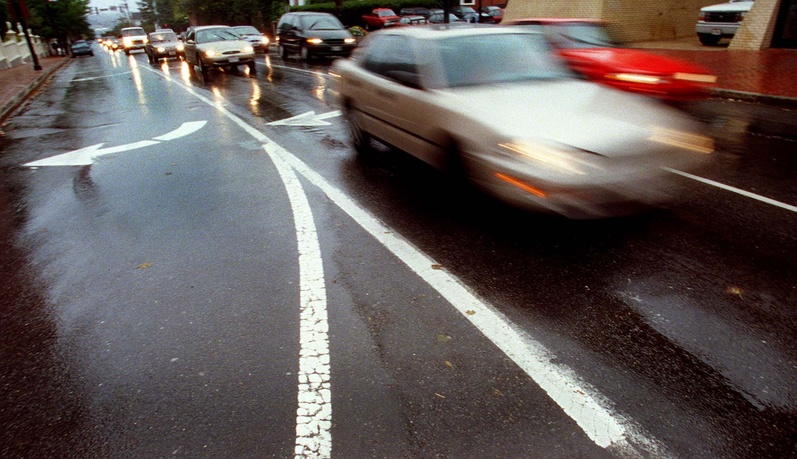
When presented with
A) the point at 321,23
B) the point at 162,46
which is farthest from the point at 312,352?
the point at 162,46

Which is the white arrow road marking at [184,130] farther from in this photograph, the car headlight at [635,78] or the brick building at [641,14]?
the brick building at [641,14]

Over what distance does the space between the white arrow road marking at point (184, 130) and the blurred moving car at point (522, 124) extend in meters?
4.42

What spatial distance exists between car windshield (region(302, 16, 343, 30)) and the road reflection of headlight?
18.8m

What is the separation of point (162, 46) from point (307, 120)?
2215 centimetres

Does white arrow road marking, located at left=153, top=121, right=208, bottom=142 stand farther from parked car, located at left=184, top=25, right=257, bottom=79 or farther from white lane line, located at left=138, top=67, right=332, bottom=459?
parked car, located at left=184, top=25, right=257, bottom=79

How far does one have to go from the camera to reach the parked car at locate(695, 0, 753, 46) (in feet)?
55.6

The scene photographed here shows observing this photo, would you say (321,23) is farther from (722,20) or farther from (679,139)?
(679,139)

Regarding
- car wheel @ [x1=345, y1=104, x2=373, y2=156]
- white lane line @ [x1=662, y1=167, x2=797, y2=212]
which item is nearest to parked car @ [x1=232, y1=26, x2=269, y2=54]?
car wheel @ [x1=345, y1=104, x2=373, y2=156]

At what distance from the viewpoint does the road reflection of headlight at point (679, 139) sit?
4387 millimetres

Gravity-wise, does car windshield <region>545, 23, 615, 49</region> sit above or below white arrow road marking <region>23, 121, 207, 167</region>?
above

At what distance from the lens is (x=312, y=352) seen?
3084 millimetres

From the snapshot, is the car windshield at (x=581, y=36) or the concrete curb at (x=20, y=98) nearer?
the car windshield at (x=581, y=36)

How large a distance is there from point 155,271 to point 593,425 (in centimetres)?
341

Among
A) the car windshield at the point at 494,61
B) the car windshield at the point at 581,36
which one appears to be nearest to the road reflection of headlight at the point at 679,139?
the car windshield at the point at 494,61
